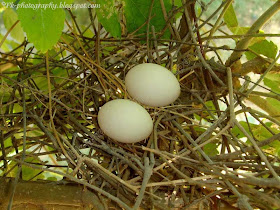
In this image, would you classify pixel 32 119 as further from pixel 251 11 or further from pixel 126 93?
pixel 251 11

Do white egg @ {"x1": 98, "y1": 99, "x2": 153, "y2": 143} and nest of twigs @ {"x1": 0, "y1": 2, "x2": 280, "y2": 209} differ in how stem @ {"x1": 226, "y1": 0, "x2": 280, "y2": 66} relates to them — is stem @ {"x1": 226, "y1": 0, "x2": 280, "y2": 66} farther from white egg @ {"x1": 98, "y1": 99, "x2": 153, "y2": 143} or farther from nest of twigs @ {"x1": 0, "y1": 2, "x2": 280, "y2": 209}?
white egg @ {"x1": 98, "y1": 99, "x2": 153, "y2": 143}

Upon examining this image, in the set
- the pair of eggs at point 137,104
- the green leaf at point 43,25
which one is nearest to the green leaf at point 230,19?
the pair of eggs at point 137,104

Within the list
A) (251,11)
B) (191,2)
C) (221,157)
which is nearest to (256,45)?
(191,2)

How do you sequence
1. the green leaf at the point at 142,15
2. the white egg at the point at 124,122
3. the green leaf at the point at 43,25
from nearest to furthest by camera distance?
the green leaf at the point at 43,25 < the white egg at the point at 124,122 < the green leaf at the point at 142,15

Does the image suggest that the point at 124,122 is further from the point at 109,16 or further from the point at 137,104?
the point at 109,16

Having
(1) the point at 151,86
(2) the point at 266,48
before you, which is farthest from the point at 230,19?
(1) the point at 151,86

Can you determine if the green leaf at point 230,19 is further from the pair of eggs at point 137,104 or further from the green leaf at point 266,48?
the pair of eggs at point 137,104
